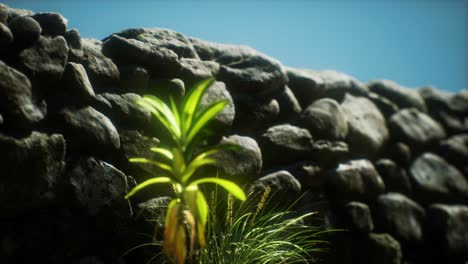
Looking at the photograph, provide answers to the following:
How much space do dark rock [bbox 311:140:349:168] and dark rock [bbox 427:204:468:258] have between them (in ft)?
3.47

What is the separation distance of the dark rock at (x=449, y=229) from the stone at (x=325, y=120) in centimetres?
112

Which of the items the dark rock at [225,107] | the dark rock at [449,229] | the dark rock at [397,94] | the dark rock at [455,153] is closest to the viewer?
the dark rock at [225,107]

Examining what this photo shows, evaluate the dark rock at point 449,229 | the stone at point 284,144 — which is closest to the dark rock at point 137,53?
the stone at point 284,144

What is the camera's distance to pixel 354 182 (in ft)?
9.56

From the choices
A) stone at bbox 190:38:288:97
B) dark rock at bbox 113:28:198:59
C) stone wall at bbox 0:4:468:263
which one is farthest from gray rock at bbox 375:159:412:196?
dark rock at bbox 113:28:198:59

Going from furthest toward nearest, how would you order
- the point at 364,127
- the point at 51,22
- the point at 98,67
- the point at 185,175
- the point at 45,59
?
the point at 364,127 < the point at 98,67 < the point at 51,22 < the point at 45,59 < the point at 185,175

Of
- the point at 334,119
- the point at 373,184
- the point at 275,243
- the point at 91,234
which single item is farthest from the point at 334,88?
the point at 91,234

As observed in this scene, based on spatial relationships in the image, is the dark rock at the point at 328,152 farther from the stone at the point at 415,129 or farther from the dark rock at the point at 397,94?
the dark rock at the point at 397,94

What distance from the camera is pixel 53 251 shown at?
1707 millimetres

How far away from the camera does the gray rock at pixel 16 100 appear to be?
1.62 m

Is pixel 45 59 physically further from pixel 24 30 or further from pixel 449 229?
pixel 449 229

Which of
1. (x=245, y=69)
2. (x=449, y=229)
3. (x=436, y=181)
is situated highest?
(x=245, y=69)

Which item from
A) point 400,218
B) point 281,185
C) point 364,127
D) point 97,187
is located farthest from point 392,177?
point 97,187

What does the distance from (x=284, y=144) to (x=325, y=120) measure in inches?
20.6
